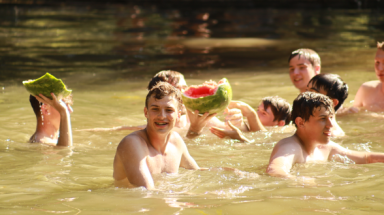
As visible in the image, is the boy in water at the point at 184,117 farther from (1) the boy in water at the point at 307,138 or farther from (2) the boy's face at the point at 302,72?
(2) the boy's face at the point at 302,72

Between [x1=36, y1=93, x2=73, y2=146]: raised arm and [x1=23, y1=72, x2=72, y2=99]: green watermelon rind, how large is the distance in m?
0.05

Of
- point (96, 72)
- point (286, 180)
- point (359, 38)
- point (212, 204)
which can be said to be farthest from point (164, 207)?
point (359, 38)

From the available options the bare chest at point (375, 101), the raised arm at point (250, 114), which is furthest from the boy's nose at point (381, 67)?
the raised arm at point (250, 114)

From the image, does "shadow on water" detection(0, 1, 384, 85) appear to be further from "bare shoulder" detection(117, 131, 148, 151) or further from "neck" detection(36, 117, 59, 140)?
"bare shoulder" detection(117, 131, 148, 151)

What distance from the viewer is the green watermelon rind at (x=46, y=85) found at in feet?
17.5

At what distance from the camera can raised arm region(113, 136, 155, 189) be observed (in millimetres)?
4129

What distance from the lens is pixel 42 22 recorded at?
2516cm

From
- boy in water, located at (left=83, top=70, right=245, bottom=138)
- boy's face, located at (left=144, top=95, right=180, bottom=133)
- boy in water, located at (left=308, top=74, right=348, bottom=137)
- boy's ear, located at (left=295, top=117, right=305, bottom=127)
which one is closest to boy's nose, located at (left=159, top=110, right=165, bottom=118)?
boy's face, located at (left=144, top=95, right=180, bottom=133)

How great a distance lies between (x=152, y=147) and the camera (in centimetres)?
448

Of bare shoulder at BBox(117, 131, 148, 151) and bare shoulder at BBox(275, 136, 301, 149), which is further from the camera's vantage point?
bare shoulder at BBox(275, 136, 301, 149)

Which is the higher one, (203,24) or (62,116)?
(203,24)

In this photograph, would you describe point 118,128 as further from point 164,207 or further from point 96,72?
point 96,72

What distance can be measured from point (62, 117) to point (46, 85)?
492 mm

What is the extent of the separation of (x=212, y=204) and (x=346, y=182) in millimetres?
1458
